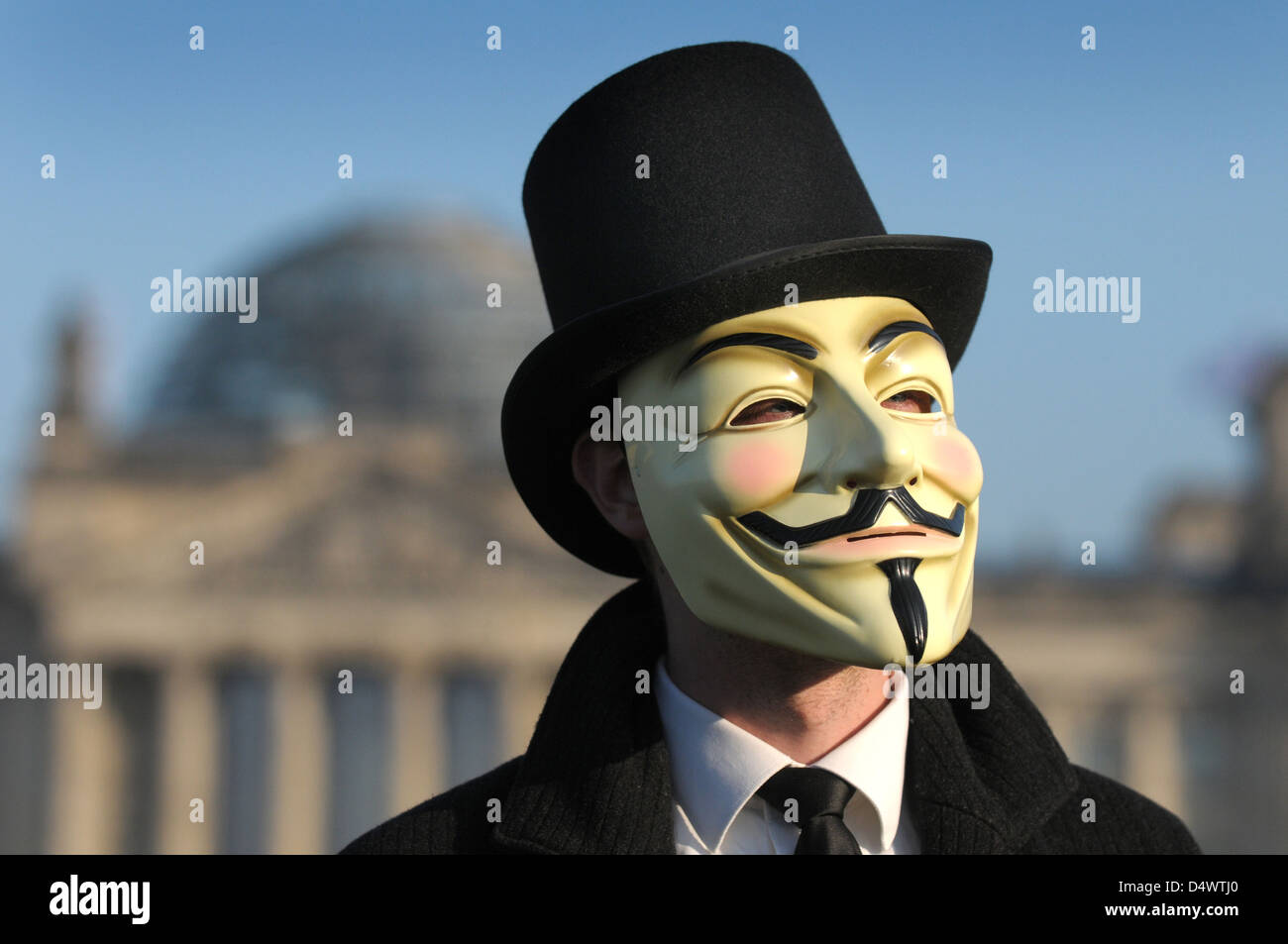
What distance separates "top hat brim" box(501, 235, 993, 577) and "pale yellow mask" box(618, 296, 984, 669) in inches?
1.8

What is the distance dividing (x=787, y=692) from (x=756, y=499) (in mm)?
498

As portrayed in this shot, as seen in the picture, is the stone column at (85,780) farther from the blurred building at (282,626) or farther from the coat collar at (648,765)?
the coat collar at (648,765)

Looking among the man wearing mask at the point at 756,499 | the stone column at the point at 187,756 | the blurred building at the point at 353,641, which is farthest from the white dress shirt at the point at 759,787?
the stone column at the point at 187,756

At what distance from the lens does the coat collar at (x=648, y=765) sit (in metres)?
4.48

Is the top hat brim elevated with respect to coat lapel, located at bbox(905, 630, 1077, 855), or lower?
elevated

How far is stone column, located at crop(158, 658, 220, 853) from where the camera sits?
4953 centimetres

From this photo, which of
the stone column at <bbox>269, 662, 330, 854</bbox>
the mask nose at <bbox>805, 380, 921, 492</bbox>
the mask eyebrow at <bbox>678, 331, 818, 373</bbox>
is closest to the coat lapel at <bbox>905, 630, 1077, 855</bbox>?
the mask nose at <bbox>805, 380, 921, 492</bbox>

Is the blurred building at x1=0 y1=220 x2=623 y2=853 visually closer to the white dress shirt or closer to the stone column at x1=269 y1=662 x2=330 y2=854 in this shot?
the stone column at x1=269 y1=662 x2=330 y2=854

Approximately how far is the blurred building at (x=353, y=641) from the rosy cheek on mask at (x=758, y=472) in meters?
43.4

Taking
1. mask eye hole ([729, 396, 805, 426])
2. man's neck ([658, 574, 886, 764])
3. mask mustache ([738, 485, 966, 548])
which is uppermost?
mask eye hole ([729, 396, 805, 426])

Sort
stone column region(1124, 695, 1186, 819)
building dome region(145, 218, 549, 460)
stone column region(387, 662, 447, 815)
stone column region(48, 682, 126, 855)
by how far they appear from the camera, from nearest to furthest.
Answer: stone column region(48, 682, 126, 855) < stone column region(387, 662, 447, 815) < stone column region(1124, 695, 1186, 819) < building dome region(145, 218, 549, 460)

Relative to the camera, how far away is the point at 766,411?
4.39 meters

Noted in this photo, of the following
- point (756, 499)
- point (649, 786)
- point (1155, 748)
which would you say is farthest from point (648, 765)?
point (1155, 748)

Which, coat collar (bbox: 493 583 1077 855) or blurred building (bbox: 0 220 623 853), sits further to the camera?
blurred building (bbox: 0 220 623 853)
